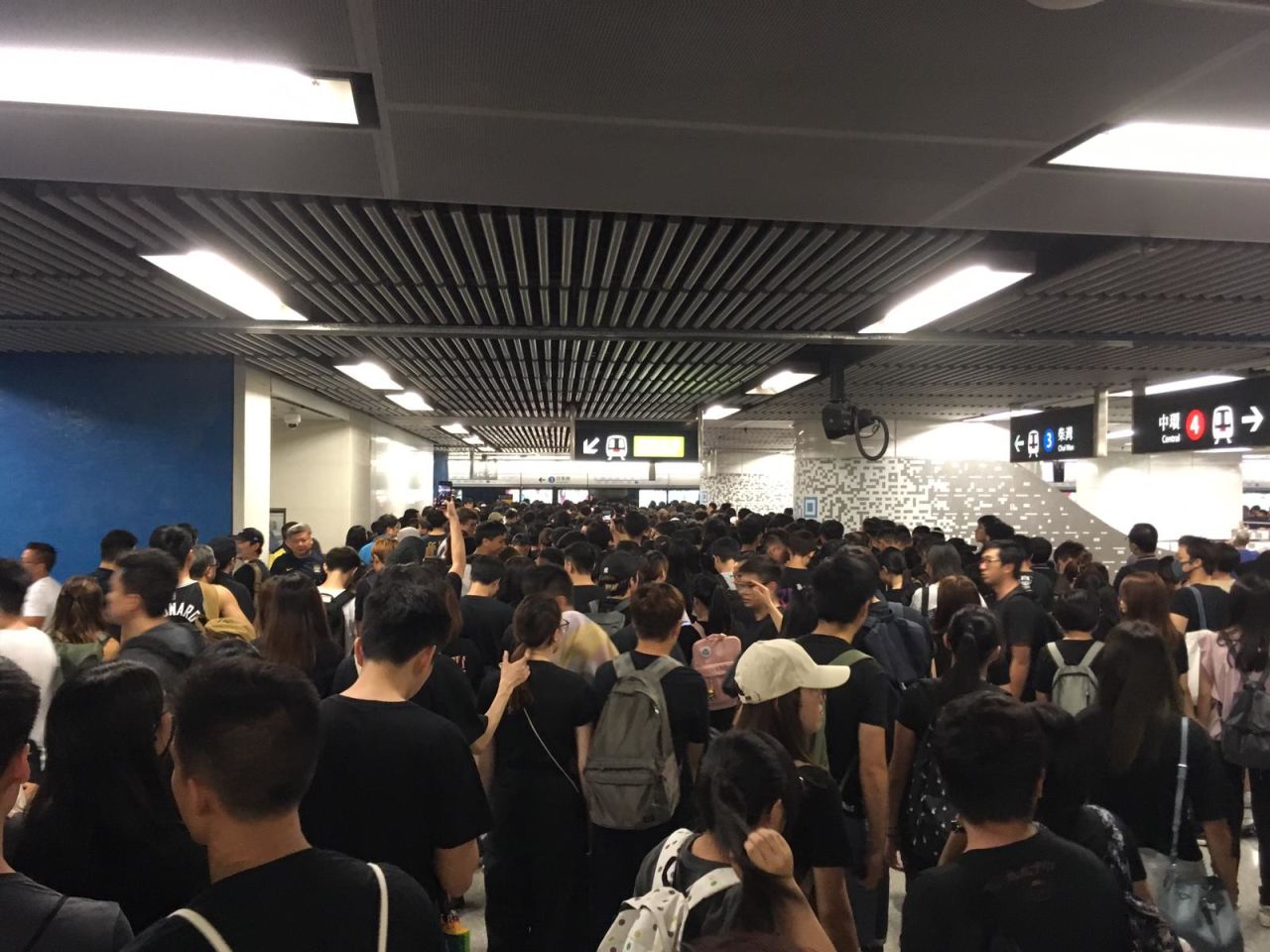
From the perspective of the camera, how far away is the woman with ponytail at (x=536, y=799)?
3082mm

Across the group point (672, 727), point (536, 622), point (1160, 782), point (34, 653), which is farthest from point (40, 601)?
point (1160, 782)

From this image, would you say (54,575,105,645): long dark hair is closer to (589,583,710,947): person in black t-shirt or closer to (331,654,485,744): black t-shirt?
(331,654,485,744): black t-shirt

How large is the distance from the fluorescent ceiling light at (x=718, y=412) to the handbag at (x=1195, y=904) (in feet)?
35.6

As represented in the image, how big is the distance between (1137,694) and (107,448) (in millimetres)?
9196

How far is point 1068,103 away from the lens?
2.98 metres

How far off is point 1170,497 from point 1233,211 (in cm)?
1436

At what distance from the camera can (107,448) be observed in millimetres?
8484

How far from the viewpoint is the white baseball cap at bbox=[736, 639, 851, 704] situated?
7.59 ft

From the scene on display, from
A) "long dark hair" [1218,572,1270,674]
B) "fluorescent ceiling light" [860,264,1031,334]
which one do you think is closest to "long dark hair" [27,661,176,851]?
"long dark hair" [1218,572,1270,674]

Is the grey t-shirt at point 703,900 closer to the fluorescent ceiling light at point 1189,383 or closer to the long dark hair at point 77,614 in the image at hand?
the long dark hair at point 77,614

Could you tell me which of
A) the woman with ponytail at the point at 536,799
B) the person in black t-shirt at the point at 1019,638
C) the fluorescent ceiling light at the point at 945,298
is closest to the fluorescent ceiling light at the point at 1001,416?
the fluorescent ceiling light at the point at 945,298

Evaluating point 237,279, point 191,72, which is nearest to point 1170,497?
point 237,279

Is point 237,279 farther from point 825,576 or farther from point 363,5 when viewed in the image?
point 825,576

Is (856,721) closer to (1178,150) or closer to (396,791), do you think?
(396,791)
